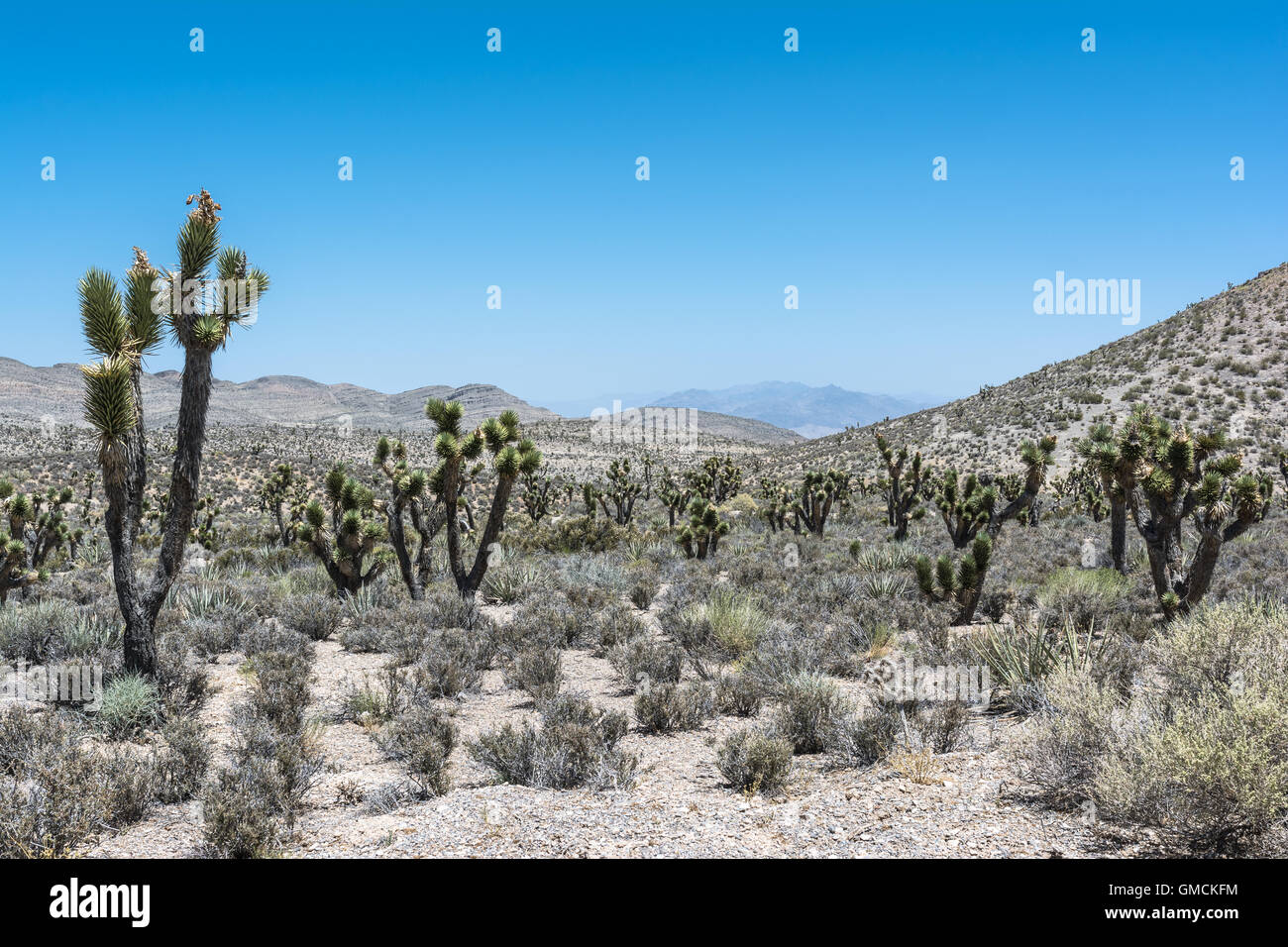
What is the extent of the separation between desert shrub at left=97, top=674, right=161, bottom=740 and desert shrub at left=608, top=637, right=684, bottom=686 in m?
4.82

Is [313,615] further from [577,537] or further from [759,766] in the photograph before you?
[577,537]

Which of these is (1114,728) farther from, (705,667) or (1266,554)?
(1266,554)

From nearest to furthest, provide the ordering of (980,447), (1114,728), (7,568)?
(1114,728) < (7,568) < (980,447)

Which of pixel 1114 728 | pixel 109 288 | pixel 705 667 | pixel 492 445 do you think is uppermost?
pixel 109 288

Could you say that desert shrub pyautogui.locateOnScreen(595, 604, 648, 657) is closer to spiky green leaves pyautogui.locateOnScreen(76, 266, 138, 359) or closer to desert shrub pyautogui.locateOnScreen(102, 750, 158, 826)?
desert shrub pyautogui.locateOnScreen(102, 750, 158, 826)

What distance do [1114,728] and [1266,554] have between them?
15.4 meters

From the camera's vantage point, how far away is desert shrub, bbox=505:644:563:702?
315 inches


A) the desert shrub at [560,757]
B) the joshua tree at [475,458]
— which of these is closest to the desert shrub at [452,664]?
the desert shrub at [560,757]

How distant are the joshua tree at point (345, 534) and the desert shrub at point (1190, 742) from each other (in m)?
11.3

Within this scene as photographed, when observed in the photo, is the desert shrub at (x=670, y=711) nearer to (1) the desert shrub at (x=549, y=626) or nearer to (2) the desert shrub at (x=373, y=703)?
(2) the desert shrub at (x=373, y=703)

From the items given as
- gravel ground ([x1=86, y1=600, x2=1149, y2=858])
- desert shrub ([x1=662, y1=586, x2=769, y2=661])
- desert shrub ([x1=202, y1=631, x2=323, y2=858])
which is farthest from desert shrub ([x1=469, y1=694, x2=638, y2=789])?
A: desert shrub ([x1=662, y1=586, x2=769, y2=661])

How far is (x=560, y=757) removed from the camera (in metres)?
5.55
